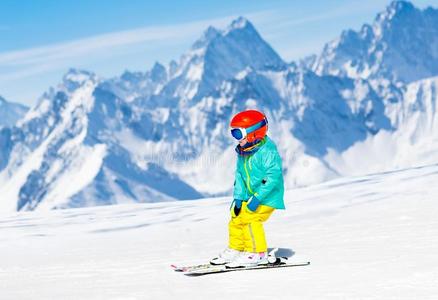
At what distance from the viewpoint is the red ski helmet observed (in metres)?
7.39

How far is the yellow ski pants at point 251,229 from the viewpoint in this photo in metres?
7.31

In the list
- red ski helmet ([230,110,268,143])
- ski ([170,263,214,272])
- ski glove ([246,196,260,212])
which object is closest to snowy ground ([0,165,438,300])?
ski ([170,263,214,272])

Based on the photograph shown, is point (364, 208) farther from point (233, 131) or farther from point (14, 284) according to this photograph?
point (14, 284)

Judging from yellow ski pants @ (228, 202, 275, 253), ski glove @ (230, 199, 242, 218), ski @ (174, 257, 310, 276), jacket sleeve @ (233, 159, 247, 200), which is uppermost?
jacket sleeve @ (233, 159, 247, 200)

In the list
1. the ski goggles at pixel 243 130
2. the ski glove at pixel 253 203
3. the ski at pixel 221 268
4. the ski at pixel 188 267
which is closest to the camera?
the ski at pixel 221 268

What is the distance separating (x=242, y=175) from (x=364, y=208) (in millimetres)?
4256

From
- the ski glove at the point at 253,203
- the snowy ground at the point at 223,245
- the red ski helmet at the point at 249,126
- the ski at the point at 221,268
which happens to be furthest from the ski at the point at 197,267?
the red ski helmet at the point at 249,126

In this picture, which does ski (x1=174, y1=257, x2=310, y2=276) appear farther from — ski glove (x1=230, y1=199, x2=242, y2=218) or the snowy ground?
ski glove (x1=230, y1=199, x2=242, y2=218)

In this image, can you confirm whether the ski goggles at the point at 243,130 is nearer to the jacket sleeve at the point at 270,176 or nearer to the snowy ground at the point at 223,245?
the jacket sleeve at the point at 270,176

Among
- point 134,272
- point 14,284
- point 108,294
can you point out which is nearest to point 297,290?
point 108,294

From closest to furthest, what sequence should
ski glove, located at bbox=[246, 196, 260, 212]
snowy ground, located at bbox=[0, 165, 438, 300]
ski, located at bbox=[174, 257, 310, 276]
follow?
snowy ground, located at bbox=[0, 165, 438, 300], ski, located at bbox=[174, 257, 310, 276], ski glove, located at bbox=[246, 196, 260, 212]

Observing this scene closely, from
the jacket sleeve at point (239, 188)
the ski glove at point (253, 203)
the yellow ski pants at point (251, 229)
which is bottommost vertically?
the yellow ski pants at point (251, 229)

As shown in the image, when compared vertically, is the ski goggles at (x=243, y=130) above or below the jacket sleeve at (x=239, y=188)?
above

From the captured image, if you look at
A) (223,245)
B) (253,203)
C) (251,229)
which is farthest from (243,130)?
(223,245)
